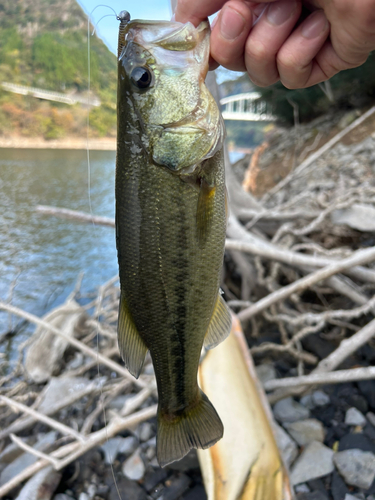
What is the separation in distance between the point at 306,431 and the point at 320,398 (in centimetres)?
34

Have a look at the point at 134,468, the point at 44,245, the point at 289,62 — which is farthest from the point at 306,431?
the point at 44,245

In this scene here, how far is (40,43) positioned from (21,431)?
10.1 m

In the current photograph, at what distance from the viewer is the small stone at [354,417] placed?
7.75 feet

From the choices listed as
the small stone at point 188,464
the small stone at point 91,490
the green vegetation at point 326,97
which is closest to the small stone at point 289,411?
the small stone at point 188,464

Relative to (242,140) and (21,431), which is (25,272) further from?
(242,140)

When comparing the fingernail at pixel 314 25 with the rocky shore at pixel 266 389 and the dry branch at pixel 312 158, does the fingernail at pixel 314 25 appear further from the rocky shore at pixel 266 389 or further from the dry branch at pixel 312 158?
the dry branch at pixel 312 158

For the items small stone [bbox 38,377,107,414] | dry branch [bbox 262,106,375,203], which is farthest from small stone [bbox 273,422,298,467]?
dry branch [bbox 262,106,375,203]

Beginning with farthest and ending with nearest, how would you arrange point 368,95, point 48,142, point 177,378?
point 48,142
point 368,95
point 177,378

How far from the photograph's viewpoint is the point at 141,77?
1120 millimetres

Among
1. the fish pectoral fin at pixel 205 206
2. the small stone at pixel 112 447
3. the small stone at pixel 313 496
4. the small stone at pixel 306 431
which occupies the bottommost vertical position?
the small stone at pixel 112 447

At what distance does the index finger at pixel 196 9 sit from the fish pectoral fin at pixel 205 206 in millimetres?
711

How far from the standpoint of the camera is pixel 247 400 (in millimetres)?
2139

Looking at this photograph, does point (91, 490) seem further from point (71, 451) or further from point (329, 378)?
point (329, 378)

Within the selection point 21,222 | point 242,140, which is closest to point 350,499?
point 21,222
